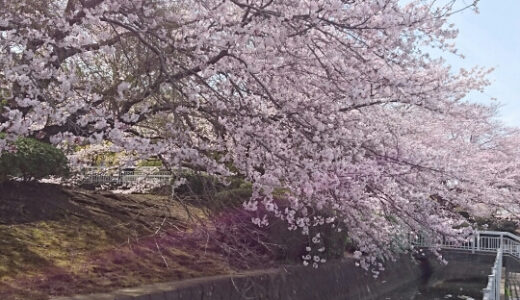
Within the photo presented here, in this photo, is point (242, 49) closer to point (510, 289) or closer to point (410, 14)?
point (410, 14)

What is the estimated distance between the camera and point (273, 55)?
632 cm

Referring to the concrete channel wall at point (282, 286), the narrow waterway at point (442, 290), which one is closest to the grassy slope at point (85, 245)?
the concrete channel wall at point (282, 286)

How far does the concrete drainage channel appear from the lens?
7684mm

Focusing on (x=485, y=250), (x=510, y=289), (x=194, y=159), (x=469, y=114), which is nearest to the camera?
(x=194, y=159)

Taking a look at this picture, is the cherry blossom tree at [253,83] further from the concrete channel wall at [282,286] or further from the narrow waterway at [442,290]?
A: the narrow waterway at [442,290]

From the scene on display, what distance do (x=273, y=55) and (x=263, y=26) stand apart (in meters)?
0.63

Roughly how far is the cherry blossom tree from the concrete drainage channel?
6.30 feet

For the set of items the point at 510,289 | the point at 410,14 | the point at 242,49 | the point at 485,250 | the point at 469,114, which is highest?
the point at 469,114

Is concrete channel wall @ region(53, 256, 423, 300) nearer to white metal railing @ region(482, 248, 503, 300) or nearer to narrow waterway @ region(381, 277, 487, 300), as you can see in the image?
narrow waterway @ region(381, 277, 487, 300)

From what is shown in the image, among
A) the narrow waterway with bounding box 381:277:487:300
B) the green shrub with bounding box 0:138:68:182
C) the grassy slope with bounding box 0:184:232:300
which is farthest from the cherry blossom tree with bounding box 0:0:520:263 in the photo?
the narrow waterway with bounding box 381:277:487:300

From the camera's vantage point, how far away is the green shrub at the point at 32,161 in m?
8.94

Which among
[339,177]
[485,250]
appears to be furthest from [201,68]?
[485,250]

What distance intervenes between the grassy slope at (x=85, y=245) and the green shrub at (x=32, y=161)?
0.47 m

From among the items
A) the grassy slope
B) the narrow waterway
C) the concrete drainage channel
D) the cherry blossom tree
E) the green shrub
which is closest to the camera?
the cherry blossom tree
